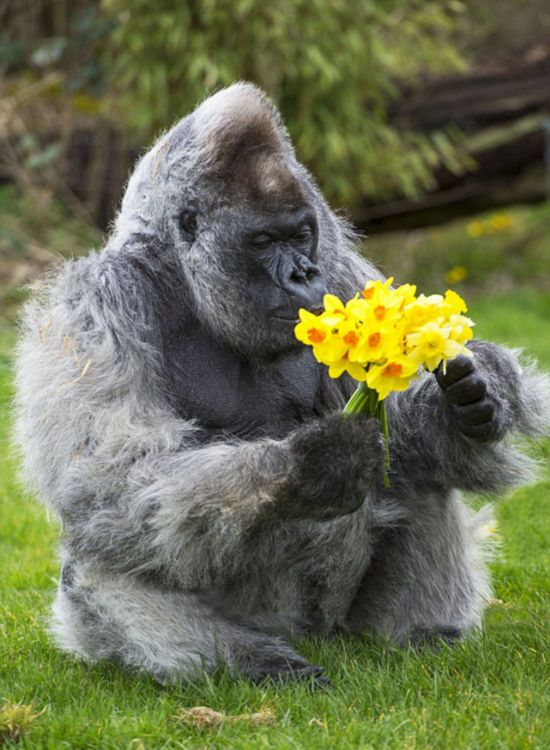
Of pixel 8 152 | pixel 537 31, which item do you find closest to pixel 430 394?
pixel 8 152

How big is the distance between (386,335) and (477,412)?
2.24 feet

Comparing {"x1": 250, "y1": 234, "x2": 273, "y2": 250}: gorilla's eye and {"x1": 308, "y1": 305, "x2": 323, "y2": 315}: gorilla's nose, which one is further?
{"x1": 250, "y1": 234, "x2": 273, "y2": 250}: gorilla's eye

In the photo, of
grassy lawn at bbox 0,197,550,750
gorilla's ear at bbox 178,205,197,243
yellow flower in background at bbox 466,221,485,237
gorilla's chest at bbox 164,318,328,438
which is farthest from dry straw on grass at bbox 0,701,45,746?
yellow flower in background at bbox 466,221,485,237

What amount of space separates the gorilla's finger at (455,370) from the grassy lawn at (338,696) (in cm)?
97

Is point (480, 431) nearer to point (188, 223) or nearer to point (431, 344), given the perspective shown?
point (431, 344)

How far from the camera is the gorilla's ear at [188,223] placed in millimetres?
4773

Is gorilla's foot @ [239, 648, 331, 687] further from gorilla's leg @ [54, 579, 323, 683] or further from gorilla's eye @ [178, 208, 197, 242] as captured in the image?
gorilla's eye @ [178, 208, 197, 242]

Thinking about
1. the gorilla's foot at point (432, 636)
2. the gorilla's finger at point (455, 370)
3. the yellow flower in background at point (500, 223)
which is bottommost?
the yellow flower in background at point (500, 223)

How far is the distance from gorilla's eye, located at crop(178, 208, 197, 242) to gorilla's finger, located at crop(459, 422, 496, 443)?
3.96 feet

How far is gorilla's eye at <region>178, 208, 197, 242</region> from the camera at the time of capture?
15.7 ft

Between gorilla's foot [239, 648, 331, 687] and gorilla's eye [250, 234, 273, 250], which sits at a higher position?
gorilla's eye [250, 234, 273, 250]

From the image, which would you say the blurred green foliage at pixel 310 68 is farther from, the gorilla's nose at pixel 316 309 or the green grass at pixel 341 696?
the gorilla's nose at pixel 316 309

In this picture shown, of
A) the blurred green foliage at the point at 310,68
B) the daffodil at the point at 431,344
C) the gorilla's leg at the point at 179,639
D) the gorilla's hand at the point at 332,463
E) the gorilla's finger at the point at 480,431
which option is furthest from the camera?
the blurred green foliage at the point at 310,68

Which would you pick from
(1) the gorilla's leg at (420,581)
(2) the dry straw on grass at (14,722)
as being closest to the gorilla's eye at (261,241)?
(1) the gorilla's leg at (420,581)
